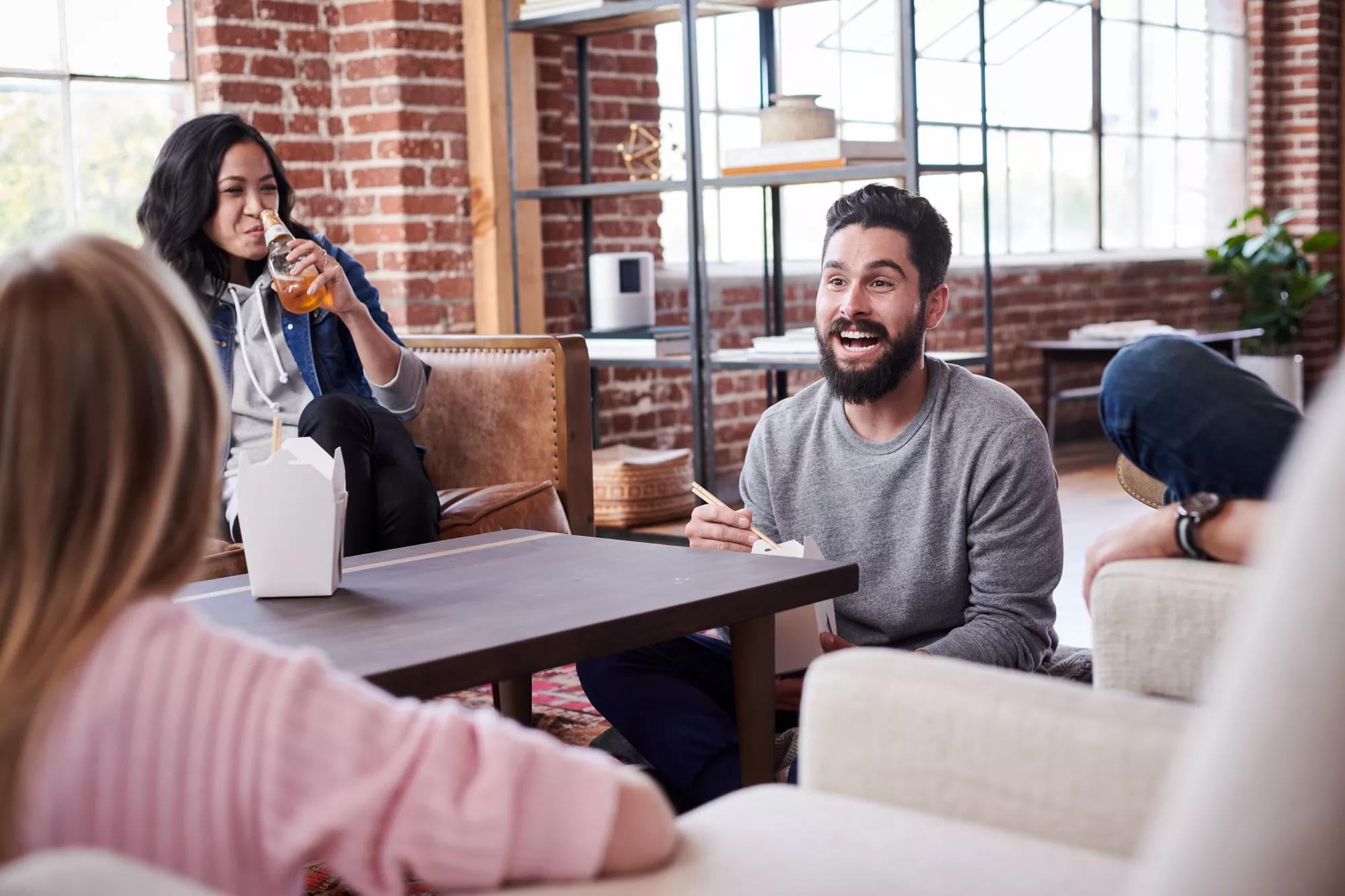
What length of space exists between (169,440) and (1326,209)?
29.4 ft

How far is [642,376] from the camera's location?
5340 millimetres

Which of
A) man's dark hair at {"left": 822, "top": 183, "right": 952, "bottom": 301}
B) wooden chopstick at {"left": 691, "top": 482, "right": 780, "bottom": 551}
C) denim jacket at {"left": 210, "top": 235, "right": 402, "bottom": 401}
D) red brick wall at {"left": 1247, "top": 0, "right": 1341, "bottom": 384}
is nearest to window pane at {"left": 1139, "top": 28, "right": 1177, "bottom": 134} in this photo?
red brick wall at {"left": 1247, "top": 0, "right": 1341, "bottom": 384}

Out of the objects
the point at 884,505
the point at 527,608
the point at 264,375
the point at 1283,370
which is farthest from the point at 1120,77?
the point at 527,608

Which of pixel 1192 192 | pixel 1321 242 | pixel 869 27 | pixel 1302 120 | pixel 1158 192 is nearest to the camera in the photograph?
pixel 869 27

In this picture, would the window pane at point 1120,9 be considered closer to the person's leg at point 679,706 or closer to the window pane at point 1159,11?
the window pane at point 1159,11

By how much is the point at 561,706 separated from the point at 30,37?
2409mm

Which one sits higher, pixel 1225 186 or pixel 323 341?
pixel 1225 186

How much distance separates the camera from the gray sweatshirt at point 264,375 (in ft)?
9.71

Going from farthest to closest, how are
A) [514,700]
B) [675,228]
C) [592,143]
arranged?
[675,228]
[592,143]
[514,700]

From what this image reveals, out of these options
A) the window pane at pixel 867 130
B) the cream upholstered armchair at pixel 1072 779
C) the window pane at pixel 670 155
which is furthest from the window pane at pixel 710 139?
the cream upholstered armchair at pixel 1072 779

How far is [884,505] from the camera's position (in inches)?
85.4

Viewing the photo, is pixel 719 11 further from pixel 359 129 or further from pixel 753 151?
pixel 359 129

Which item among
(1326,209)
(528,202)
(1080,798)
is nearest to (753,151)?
(528,202)

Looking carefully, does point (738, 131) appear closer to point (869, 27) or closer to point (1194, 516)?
point (869, 27)
